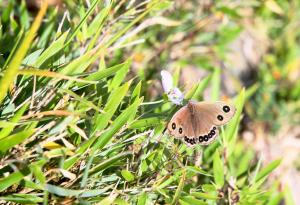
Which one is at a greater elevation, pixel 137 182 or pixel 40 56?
pixel 40 56

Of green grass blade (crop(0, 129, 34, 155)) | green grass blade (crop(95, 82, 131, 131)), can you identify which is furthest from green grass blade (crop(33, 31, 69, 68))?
green grass blade (crop(0, 129, 34, 155))

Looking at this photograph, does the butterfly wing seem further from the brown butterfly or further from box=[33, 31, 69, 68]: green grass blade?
box=[33, 31, 69, 68]: green grass blade

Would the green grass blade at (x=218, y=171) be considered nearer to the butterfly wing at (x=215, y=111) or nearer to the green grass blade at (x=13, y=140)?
the butterfly wing at (x=215, y=111)

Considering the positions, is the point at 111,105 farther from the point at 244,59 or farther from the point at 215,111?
the point at 244,59

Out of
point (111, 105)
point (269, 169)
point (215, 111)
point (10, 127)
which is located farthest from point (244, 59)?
point (10, 127)

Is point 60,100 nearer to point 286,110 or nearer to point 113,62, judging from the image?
point 113,62

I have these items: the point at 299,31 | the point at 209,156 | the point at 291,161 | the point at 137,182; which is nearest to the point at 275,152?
the point at 291,161
